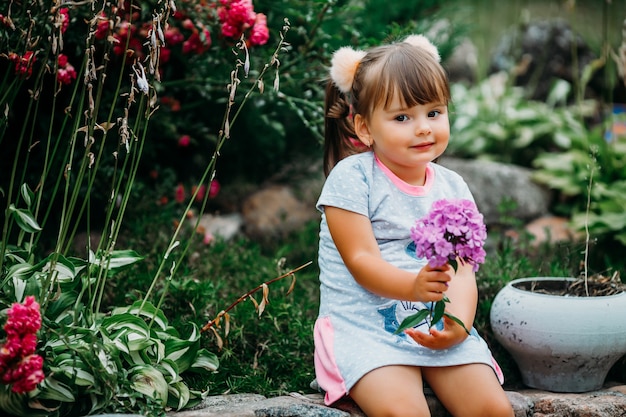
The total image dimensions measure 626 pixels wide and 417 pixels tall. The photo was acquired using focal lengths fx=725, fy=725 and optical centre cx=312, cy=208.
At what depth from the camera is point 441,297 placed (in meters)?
2.03

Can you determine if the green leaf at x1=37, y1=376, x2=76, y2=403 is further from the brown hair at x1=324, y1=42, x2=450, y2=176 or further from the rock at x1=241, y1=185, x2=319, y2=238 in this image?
the rock at x1=241, y1=185, x2=319, y2=238

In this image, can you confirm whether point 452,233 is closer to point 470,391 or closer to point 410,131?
point 410,131

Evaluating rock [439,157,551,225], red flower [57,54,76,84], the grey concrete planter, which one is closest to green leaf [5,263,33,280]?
red flower [57,54,76,84]

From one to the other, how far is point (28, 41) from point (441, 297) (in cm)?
143

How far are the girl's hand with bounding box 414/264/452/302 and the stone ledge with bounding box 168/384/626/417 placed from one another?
0.50 m

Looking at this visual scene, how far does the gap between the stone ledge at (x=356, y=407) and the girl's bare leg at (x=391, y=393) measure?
91mm

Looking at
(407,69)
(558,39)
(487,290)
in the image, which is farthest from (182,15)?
(558,39)

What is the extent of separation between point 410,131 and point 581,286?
1085mm

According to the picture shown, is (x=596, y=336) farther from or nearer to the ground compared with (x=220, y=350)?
farther from the ground

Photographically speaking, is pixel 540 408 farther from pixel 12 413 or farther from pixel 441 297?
pixel 12 413

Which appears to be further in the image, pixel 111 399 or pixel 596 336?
pixel 596 336

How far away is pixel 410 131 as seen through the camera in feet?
7.67

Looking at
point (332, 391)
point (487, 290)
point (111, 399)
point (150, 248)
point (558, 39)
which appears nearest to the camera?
point (111, 399)

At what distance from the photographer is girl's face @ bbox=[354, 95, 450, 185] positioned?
2338 millimetres
